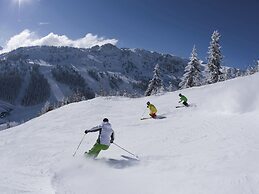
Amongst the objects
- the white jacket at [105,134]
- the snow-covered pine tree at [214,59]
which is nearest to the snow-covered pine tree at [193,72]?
the snow-covered pine tree at [214,59]

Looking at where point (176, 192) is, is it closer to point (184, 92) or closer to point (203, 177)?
point (203, 177)

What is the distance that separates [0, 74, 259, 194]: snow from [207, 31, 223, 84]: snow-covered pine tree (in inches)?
1379

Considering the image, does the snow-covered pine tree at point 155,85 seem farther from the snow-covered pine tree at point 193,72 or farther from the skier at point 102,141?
the skier at point 102,141

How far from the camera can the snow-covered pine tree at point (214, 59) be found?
60.1 meters

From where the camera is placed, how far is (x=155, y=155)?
13445 millimetres

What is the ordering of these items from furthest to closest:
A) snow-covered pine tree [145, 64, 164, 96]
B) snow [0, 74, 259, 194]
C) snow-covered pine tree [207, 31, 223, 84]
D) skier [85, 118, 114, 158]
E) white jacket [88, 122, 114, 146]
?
1. snow-covered pine tree [145, 64, 164, 96]
2. snow-covered pine tree [207, 31, 223, 84]
3. white jacket [88, 122, 114, 146]
4. skier [85, 118, 114, 158]
5. snow [0, 74, 259, 194]

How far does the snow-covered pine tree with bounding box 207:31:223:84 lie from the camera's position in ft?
197

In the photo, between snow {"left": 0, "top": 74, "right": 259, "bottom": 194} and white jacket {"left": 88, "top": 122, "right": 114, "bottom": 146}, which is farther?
white jacket {"left": 88, "top": 122, "right": 114, "bottom": 146}

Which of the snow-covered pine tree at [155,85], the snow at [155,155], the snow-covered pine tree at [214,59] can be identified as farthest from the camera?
the snow-covered pine tree at [155,85]

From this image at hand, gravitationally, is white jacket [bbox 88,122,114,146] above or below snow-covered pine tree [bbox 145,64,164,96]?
below

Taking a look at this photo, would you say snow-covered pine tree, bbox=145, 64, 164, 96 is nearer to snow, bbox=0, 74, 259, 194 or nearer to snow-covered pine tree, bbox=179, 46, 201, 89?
snow-covered pine tree, bbox=179, 46, 201, 89

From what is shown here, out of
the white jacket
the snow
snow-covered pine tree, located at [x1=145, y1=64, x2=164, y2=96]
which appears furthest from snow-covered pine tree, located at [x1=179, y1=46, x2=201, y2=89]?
the white jacket

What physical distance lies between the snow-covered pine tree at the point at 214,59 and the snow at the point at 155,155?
115 feet

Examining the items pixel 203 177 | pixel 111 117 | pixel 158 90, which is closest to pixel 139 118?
pixel 111 117
